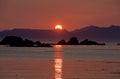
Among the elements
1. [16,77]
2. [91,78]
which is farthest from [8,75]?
[91,78]

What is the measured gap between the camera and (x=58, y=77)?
115ft

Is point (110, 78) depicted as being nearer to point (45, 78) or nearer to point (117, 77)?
point (117, 77)

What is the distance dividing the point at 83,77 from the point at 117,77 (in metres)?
2.90

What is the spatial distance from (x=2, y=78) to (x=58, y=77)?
4586 millimetres

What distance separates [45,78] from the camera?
3447cm

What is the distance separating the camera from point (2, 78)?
34406 mm

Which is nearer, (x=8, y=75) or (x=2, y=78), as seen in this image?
(x=2, y=78)

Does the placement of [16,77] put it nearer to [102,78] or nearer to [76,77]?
[76,77]

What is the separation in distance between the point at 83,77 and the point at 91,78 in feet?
3.10

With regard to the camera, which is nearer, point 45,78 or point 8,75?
point 45,78

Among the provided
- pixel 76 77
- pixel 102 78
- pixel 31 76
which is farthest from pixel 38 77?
pixel 102 78

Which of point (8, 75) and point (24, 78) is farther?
point (8, 75)

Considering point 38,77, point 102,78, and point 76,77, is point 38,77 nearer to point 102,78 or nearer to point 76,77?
point 76,77

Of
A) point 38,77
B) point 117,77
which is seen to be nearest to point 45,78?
point 38,77
